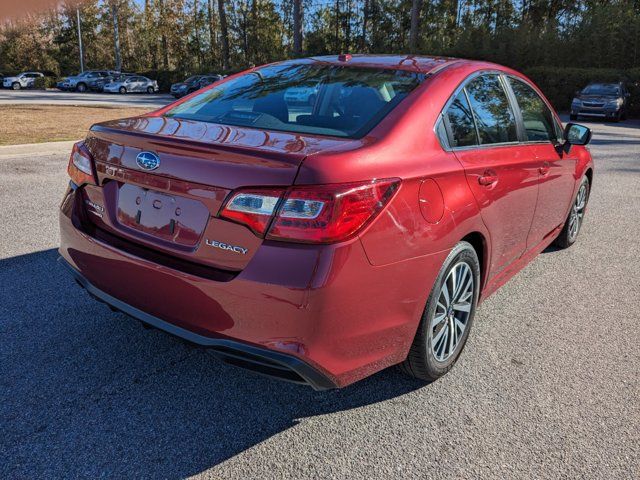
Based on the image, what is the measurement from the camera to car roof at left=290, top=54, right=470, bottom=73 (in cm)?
310

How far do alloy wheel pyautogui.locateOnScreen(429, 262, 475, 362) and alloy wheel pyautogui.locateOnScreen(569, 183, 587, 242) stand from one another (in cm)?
262

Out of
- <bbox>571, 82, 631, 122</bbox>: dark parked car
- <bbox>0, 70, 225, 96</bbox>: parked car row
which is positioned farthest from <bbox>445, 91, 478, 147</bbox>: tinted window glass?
<bbox>0, 70, 225, 96</bbox>: parked car row

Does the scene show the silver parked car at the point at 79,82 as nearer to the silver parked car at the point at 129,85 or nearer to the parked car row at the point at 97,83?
the parked car row at the point at 97,83

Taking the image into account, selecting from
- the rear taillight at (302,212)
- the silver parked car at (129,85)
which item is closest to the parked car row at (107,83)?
the silver parked car at (129,85)

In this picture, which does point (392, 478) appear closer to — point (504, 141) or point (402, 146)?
point (402, 146)

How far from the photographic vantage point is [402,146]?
7.88 feet

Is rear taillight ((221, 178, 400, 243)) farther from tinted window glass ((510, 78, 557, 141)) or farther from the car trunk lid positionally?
tinted window glass ((510, 78, 557, 141))

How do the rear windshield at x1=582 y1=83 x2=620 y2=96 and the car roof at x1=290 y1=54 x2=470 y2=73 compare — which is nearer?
the car roof at x1=290 y1=54 x2=470 y2=73

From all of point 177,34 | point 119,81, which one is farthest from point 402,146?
point 177,34

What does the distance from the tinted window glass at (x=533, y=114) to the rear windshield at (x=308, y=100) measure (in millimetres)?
1134

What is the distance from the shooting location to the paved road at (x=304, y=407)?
7.39ft

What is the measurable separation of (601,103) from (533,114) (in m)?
21.9

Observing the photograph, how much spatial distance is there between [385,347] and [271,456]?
66 cm

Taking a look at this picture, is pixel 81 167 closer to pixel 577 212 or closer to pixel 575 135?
pixel 575 135
